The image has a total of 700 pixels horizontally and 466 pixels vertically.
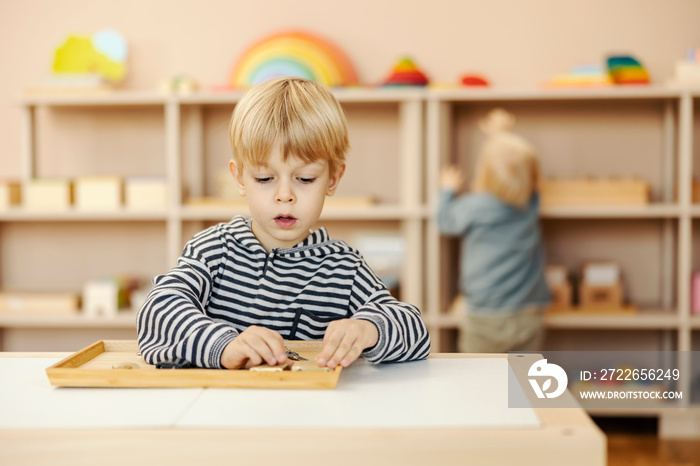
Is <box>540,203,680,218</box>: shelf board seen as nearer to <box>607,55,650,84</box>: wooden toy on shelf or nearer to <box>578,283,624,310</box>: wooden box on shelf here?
<box>578,283,624,310</box>: wooden box on shelf

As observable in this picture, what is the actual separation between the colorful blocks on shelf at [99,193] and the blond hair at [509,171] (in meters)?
1.41

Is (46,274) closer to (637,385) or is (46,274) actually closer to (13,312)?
(13,312)

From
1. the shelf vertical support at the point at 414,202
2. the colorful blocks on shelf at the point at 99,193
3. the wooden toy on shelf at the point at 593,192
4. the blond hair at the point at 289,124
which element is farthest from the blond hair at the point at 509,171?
the blond hair at the point at 289,124

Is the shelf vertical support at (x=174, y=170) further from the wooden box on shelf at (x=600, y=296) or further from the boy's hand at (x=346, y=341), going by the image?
the boy's hand at (x=346, y=341)

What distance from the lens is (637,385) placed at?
3.03 m

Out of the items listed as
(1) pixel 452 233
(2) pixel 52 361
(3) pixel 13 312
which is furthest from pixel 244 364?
(3) pixel 13 312

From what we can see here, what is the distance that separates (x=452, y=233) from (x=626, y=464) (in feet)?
3.28

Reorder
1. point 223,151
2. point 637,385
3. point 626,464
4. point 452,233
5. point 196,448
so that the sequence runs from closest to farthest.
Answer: point 196,448
point 626,464
point 452,233
point 637,385
point 223,151

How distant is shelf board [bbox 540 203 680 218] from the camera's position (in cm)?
281

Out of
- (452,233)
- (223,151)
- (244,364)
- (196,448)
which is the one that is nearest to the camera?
(196,448)

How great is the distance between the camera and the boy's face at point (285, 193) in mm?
1051

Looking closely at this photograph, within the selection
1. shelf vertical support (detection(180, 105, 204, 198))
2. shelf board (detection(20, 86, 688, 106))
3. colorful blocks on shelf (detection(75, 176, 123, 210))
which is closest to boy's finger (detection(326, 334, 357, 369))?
shelf board (detection(20, 86, 688, 106))

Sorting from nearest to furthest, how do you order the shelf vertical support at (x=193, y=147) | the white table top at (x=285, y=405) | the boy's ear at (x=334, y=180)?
1. the white table top at (x=285, y=405)
2. the boy's ear at (x=334, y=180)
3. the shelf vertical support at (x=193, y=147)

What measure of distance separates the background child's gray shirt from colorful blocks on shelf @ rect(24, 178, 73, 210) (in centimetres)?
147
